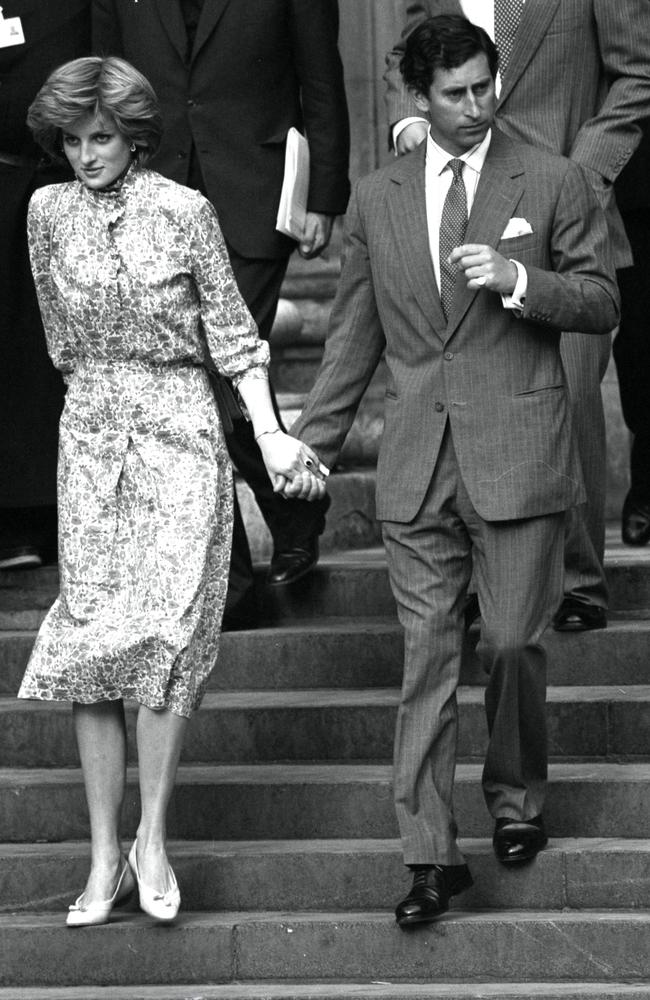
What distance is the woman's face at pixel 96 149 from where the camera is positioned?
5559mm

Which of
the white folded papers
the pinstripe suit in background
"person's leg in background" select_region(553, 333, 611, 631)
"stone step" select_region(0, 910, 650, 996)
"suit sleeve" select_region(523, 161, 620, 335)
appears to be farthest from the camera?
the white folded papers

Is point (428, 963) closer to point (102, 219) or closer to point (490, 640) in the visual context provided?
point (490, 640)

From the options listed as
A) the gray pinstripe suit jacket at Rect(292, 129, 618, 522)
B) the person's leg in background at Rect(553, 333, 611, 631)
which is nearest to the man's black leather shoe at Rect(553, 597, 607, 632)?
the person's leg in background at Rect(553, 333, 611, 631)

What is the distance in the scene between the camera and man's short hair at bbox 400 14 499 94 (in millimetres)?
5375

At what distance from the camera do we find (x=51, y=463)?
24.7 ft

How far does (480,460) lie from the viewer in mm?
5441

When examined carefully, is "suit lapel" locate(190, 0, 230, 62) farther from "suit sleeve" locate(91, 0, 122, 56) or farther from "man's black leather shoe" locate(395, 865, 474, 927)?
"man's black leather shoe" locate(395, 865, 474, 927)

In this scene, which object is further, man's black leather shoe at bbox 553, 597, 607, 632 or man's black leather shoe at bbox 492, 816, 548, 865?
man's black leather shoe at bbox 553, 597, 607, 632

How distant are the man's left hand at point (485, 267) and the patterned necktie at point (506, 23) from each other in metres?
1.32

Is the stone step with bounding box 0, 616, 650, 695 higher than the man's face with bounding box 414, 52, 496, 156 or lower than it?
lower

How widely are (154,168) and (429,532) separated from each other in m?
1.95

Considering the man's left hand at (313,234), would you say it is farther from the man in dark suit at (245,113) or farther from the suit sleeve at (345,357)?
the suit sleeve at (345,357)

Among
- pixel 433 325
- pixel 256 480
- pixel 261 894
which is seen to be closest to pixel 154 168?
pixel 256 480

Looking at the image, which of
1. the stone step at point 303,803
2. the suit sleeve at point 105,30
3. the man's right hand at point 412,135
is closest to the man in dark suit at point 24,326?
the suit sleeve at point 105,30
